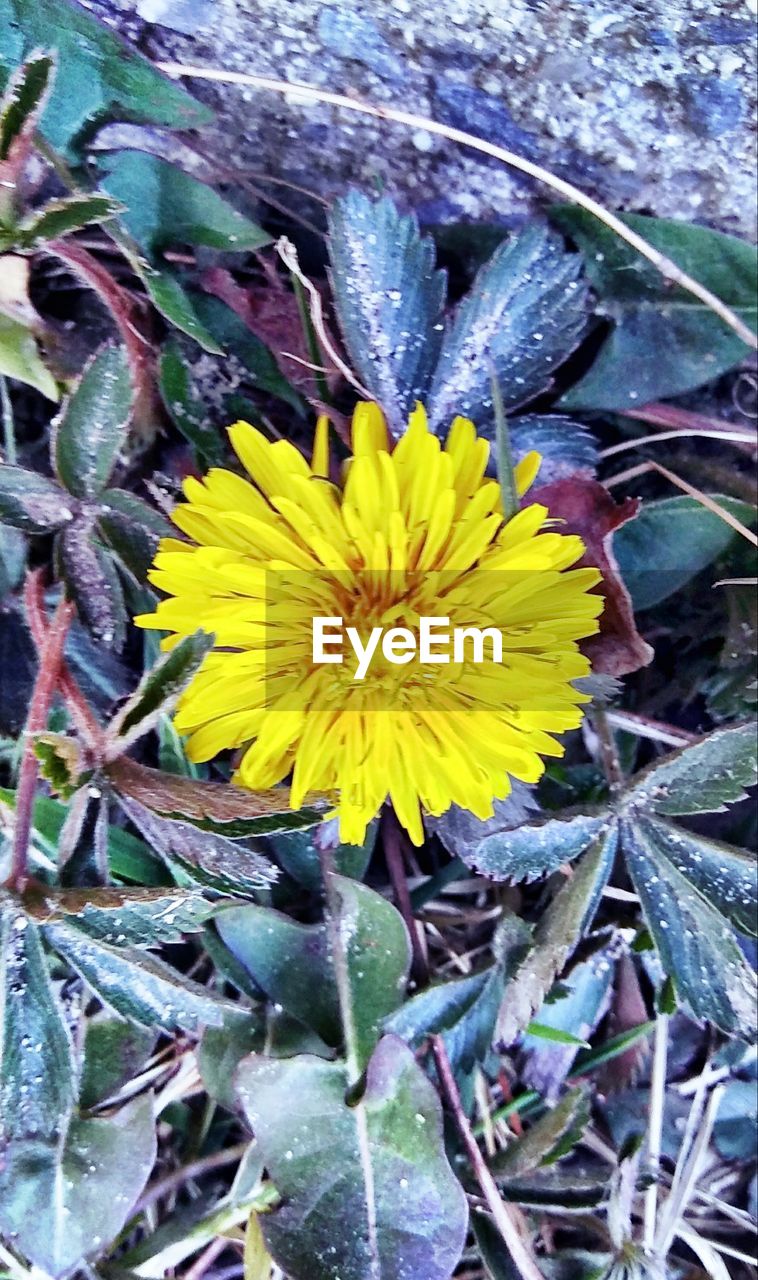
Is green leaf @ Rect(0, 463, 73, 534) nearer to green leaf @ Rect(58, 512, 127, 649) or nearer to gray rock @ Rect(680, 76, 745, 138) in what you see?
green leaf @ Rect(58, 512, 127, 649)

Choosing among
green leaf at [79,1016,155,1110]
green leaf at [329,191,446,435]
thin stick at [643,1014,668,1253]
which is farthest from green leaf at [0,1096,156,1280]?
green leaf at [329,191,446,435]

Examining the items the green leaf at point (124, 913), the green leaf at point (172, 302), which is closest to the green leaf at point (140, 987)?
the green leaf at point (124, 913)

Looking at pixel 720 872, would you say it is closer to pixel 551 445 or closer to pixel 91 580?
pixel 551 445

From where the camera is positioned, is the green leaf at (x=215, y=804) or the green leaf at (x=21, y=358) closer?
the green leaf at (x=215, y=804)

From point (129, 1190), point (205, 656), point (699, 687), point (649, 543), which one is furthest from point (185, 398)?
point (129, 1190)

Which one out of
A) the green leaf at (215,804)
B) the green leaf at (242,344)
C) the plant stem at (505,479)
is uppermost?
the green leaf at (242,344)

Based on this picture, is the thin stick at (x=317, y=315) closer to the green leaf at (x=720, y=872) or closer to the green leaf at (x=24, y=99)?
the green leaf at (x=24, y=99)
